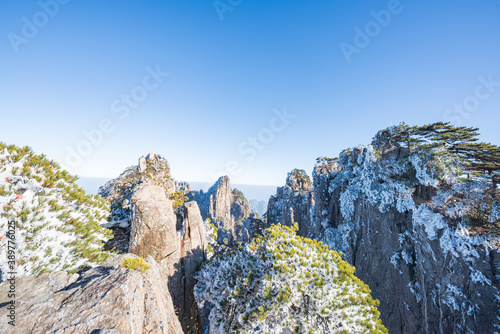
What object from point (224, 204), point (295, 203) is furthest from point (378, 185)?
point (224, 204)

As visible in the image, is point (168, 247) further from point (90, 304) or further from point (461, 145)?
point (461, 145)

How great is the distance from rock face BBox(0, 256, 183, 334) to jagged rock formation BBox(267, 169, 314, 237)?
4143 centimetres

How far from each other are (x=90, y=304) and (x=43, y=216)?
4.31m

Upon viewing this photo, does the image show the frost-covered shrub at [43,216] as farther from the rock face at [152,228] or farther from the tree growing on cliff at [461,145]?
the tree growing on cliff at [461,145]

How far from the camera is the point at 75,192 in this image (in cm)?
783

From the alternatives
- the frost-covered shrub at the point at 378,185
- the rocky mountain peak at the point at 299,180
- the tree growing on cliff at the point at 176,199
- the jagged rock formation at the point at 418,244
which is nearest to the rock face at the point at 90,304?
the tree growing on cliff at the point at 176,199

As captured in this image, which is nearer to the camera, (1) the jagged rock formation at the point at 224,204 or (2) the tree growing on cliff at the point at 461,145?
(2) the tree growing on cliff at the point at 461,145

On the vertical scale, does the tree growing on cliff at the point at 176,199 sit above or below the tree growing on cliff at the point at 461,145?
below

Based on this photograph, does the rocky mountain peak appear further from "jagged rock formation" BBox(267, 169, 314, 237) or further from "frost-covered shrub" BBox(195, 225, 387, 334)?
"frost-covered shrub" BBox(195, 225, 387, 334)

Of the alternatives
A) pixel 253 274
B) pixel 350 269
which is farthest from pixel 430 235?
pixel 253 274

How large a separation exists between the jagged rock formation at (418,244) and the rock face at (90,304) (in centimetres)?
1943

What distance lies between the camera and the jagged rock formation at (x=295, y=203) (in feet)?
164

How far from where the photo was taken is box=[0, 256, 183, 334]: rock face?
4.12 m

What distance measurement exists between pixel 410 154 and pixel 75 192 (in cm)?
2791
